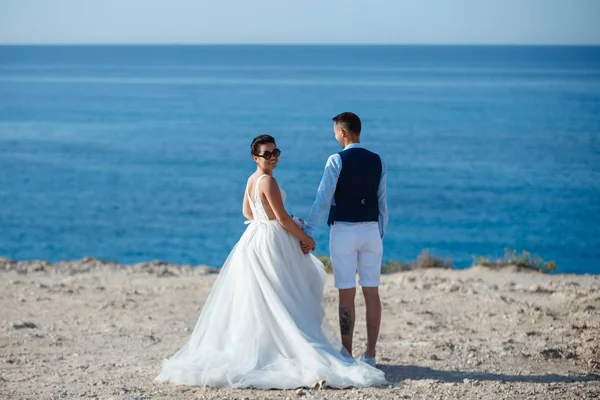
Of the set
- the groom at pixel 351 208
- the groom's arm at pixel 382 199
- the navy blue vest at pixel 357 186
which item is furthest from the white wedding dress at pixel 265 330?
the groom's arm at pixel 382 199

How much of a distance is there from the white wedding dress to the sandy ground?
15cm

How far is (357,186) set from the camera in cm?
776

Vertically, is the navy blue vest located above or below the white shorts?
above

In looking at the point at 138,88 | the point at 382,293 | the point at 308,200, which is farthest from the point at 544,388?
the point at 138,88

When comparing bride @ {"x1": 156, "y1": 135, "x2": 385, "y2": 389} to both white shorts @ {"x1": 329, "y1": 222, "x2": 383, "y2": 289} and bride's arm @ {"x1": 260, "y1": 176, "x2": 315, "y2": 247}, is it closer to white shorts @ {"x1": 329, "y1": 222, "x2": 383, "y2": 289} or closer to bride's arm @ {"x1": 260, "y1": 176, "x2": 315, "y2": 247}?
bride's arm @ {"x1": 260, "y1": 176, "x2": 315, "y2": 247}

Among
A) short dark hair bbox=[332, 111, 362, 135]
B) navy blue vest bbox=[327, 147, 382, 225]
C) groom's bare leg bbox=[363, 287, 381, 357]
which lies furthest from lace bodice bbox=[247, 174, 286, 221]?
groom's bare leg bbox=[363, 287, 381, 357]

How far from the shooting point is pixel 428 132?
55656 mm

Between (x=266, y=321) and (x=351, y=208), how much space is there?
1215mm

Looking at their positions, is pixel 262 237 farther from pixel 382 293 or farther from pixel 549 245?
pixel 549 245

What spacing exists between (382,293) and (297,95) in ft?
262

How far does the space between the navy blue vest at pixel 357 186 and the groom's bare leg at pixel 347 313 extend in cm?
66

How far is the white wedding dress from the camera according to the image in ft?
24.1

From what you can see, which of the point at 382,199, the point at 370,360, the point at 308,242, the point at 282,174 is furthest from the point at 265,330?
the point at 282,174

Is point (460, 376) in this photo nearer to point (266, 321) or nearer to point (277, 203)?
point (266, 321)
